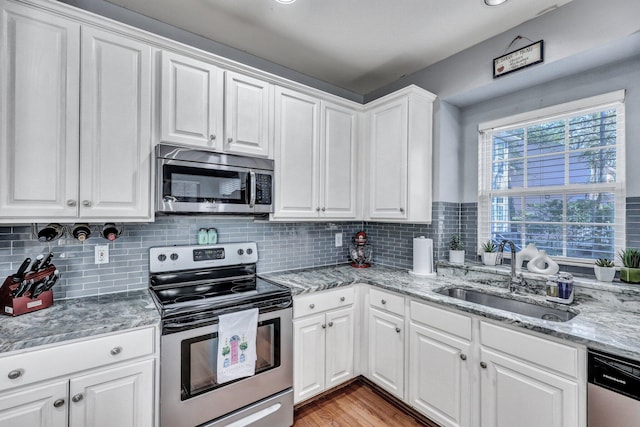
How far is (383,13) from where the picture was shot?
1.99 metres

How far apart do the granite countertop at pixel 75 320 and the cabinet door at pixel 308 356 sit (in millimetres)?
961

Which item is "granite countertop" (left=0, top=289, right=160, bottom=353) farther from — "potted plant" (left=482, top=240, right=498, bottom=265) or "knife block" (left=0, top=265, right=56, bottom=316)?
"potted plant" (left=482, top=240, right=498, bottom=265)

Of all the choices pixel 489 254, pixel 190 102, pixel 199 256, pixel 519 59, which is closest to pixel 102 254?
pixel 199 256

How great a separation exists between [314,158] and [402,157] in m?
0.73

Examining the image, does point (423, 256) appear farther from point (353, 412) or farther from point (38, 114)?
point (38, 114)

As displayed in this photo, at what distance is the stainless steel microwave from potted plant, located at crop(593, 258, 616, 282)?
2.15 meters

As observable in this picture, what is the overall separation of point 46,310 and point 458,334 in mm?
2288

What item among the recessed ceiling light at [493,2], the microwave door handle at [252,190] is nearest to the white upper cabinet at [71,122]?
the microwave door handle at [252,190]

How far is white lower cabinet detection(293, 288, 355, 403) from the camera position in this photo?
2.12m

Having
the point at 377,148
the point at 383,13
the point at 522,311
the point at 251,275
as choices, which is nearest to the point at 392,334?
the point at 522,311

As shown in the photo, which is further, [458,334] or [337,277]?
[337,277]

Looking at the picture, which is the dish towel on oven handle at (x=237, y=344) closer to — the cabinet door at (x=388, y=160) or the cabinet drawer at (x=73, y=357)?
the cabinet drawer at (x=73, y=357)

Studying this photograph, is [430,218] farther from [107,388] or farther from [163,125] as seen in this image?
[107,388]

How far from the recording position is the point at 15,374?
1.21m
